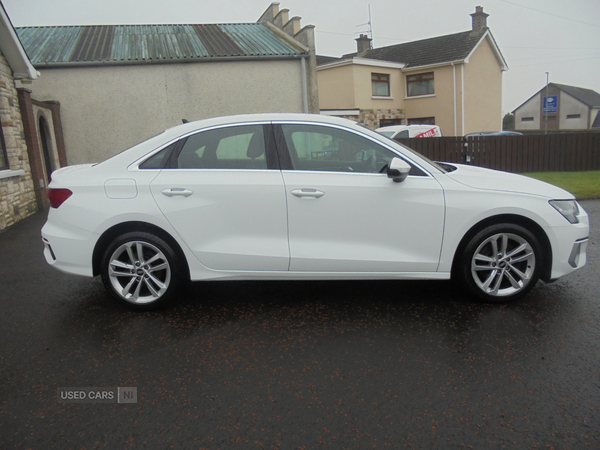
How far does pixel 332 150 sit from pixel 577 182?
40.8 ft

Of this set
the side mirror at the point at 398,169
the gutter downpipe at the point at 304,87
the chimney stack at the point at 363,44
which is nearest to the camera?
the side mirror at the point at 398,169

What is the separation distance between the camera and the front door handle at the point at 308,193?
4.04 metres

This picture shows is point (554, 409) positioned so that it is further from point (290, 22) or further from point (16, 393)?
point (290, 22)

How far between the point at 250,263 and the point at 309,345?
939 millimetres

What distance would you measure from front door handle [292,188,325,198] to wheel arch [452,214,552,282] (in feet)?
4.24

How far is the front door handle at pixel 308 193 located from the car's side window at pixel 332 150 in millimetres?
234

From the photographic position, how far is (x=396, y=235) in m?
4.08

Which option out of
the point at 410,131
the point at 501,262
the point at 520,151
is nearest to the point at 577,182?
the point at 520,151

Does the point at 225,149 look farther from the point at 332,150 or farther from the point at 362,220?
the point at 362,220

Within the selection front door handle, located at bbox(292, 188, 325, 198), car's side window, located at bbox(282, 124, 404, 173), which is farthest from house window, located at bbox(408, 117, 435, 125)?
front door handle, located at bbox(292, 188, 325, 198)

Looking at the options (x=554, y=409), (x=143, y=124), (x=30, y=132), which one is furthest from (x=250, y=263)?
(x=143, y=124)

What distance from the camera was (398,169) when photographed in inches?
154

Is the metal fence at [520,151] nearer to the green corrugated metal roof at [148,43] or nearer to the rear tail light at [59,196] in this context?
the green corrugated metal roof at [148,43]

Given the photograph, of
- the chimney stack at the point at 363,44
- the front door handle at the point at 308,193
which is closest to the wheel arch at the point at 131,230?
the front door handle at the point at 308,193
